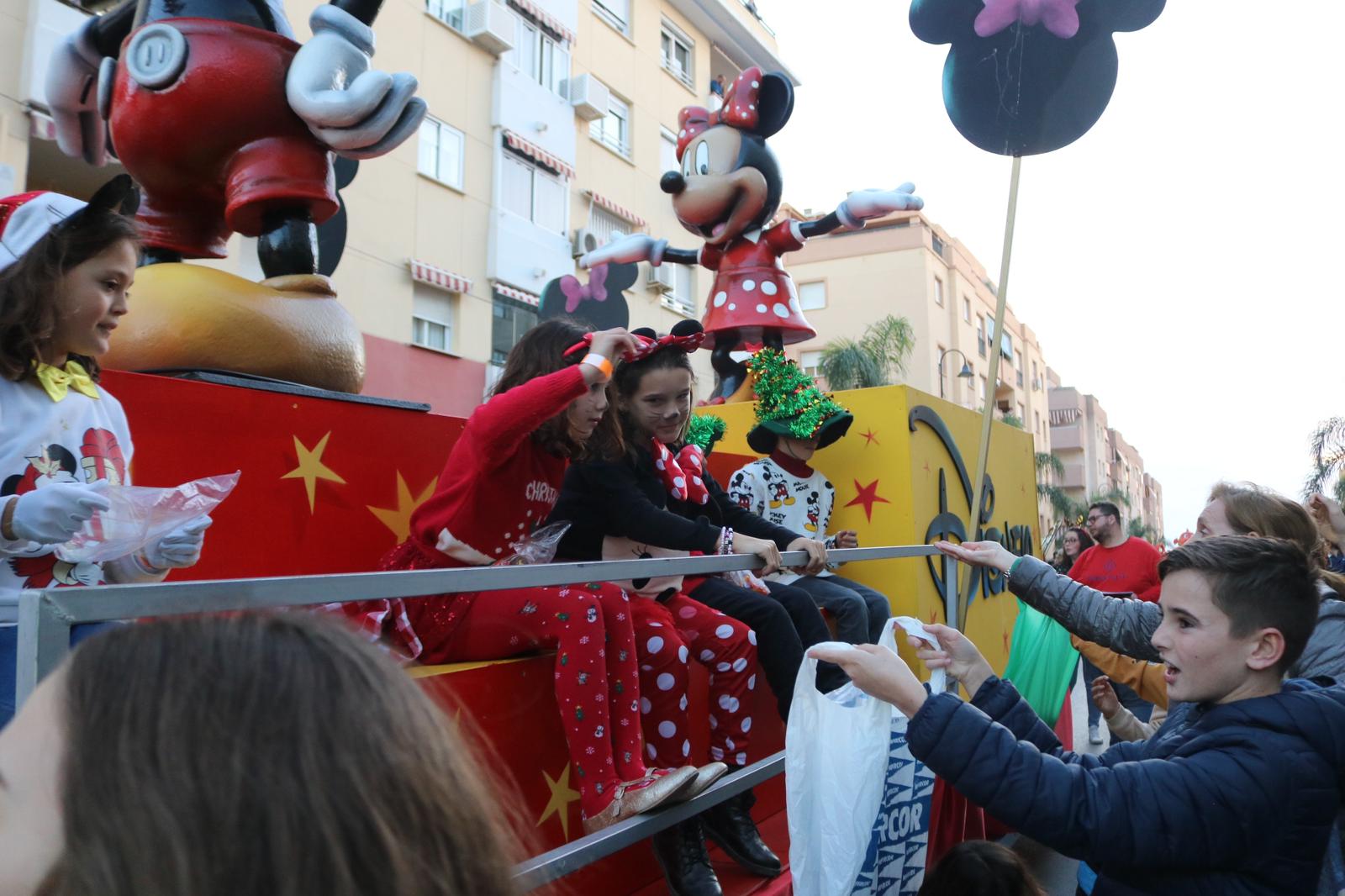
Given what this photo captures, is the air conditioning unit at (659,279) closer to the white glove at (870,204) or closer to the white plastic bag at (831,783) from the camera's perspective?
the white glove at (870,204)

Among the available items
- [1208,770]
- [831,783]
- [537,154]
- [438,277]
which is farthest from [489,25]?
[1208,770]

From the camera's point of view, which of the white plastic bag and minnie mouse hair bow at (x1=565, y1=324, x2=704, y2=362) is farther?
minnie mouse hair bow at (x1=565, y1=324, x2=704, y2=362)

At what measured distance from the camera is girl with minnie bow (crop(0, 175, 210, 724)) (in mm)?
1704

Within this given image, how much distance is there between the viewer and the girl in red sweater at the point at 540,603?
6.95 feet

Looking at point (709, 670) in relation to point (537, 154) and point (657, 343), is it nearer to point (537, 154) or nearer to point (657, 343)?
point (657, 343)

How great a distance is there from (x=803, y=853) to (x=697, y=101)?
18.6 m

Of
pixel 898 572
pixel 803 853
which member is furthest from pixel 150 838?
pixel 898 572

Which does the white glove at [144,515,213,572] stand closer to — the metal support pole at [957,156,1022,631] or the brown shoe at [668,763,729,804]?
the brown shoe at [668,763,729,804]

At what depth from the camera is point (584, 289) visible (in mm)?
6246

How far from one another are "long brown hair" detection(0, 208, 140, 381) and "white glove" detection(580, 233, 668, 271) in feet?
13.9

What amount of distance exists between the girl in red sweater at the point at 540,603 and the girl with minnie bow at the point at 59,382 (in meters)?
0.60

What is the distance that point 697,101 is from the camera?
19.1 meters

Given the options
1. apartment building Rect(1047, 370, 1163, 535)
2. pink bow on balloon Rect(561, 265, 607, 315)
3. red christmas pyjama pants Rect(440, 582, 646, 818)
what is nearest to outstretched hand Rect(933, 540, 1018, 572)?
red christmas pyjama pants Rect(440, 582, 646, 818)

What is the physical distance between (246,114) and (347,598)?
2.09 m
